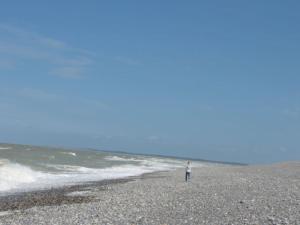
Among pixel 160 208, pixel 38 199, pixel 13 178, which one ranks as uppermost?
pixel 13 178

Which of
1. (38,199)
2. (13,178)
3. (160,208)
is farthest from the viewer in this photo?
(13,178)

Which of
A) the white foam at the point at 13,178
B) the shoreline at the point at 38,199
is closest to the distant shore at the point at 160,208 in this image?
the shoreline at the point at 38,199

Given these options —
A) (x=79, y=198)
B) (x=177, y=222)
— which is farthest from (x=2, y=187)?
(x=177, y=222)

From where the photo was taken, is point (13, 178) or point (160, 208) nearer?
point (160, 208)

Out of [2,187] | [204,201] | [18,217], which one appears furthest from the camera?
[2,187]

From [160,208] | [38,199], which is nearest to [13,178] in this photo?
[38,199]

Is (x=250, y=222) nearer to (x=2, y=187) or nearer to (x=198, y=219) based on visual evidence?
(x=198, y=219)

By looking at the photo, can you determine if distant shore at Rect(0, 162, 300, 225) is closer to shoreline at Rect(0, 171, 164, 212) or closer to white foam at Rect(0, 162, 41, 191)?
shoreline at Rect(0, 171, 164, 212)

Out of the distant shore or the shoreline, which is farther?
the shoreline

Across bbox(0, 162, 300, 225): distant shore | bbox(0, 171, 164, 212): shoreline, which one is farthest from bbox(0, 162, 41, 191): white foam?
bbox(0, 162, 300, 225): distant shore

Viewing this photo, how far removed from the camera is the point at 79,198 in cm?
2242

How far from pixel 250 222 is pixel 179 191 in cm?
1049

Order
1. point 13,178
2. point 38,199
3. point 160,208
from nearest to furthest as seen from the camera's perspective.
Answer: point 160,208, point 38,199, point 13,178

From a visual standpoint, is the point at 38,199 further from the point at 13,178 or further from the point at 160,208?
the point at 13,178
